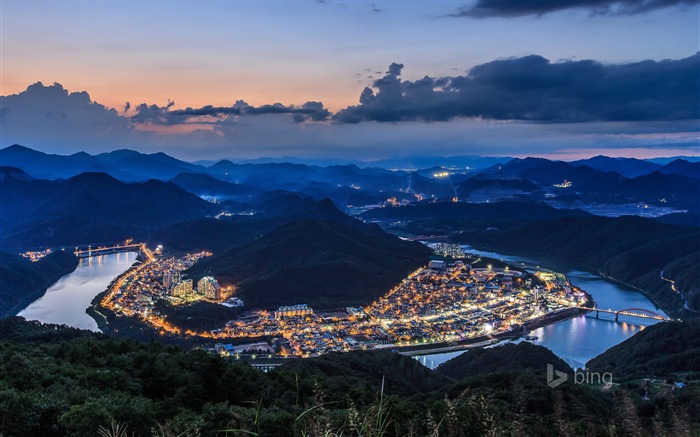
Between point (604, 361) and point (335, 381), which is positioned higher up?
point (335, 381)

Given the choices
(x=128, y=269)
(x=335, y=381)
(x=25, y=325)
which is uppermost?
(x=335, y=381)

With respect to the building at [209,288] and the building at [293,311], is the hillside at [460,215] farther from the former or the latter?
the building at [293,311]

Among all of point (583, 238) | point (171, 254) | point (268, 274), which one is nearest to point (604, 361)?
point (268, 274)

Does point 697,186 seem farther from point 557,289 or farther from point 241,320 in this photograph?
point 241,320

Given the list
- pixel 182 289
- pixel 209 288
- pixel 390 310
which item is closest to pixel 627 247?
pixel 390 310

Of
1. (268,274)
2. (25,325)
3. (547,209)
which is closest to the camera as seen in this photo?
(25,325)

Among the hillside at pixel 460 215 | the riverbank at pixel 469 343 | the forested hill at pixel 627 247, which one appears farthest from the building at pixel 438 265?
the hillside at pixel 460 215

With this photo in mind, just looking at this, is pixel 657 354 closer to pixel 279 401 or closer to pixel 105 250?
pixel 279 401
